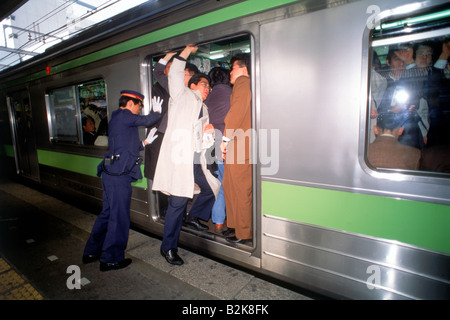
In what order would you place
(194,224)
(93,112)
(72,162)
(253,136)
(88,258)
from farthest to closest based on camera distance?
(72,162) → (93,112) → (194,224) → (88,258) → (253,136)

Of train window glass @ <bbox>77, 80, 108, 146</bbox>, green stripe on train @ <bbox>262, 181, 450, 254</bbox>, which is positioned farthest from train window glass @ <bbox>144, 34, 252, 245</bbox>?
train window glass @ <bbox>77, 80, 108, 146</bbox>

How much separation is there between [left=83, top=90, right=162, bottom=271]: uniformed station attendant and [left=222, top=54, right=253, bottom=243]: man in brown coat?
808mm

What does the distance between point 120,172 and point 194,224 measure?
1.18 metres

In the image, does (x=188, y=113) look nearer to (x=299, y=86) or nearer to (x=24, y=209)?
(x=299, y=86)

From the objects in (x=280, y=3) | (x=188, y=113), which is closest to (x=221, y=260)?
(x=188, y=113)

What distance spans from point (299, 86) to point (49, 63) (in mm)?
4616

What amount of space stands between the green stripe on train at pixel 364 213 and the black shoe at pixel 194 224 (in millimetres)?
1252

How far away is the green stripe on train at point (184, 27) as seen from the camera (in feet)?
6.81

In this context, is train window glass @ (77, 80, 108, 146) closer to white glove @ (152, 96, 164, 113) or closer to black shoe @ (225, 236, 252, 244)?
white glove @ (152, 96, 164, 113)

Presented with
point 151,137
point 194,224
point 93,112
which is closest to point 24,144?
point 93,112

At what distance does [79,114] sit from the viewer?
4.25 metres

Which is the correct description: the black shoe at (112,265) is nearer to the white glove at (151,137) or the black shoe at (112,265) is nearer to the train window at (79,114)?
the white glove at (151,137)

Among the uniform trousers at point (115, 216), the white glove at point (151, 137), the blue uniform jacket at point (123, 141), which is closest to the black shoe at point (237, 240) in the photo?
the uniform trousers at point (115, 216)

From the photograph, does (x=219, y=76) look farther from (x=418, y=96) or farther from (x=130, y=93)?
Answer: (x=418, y=96)
